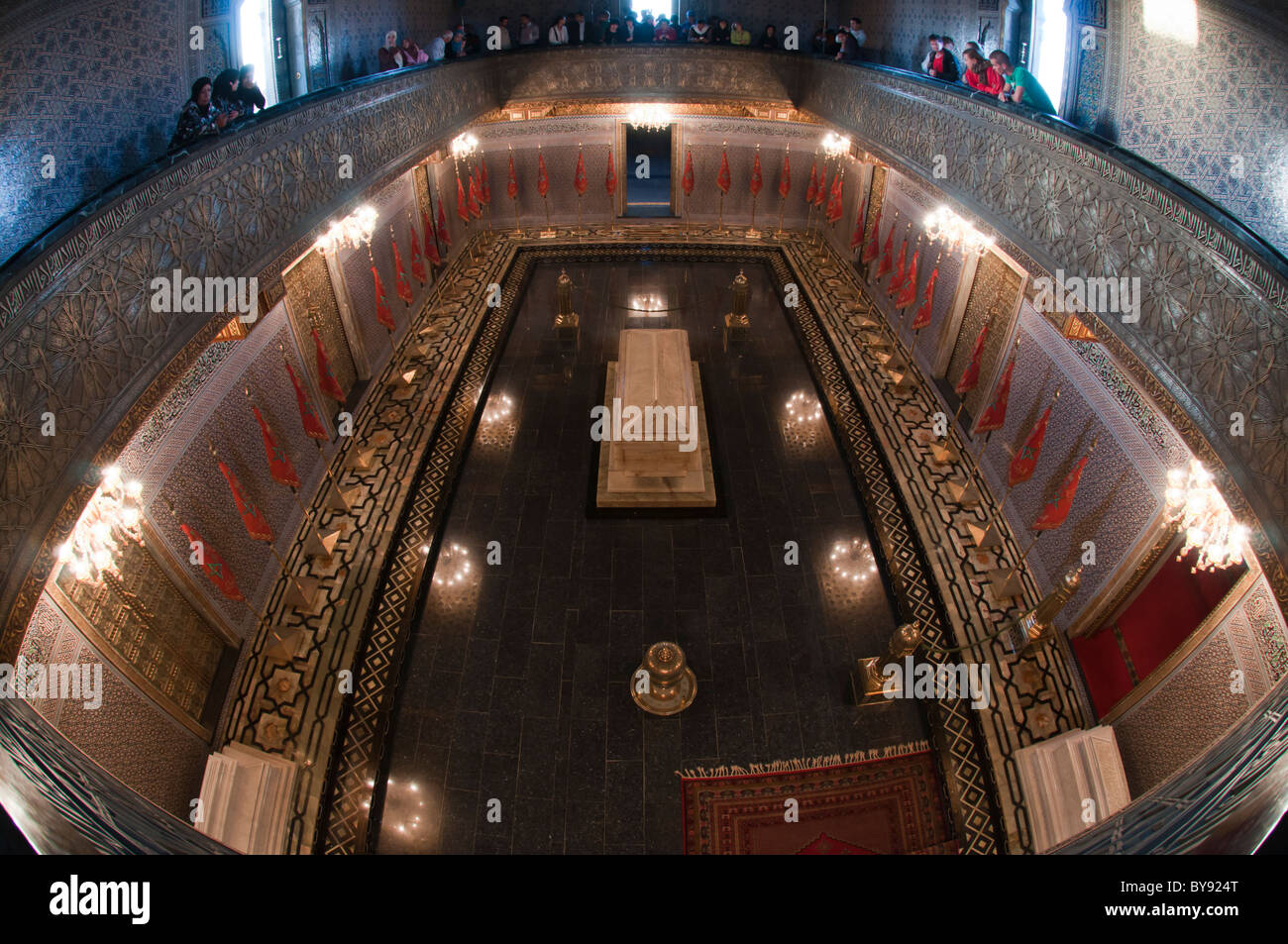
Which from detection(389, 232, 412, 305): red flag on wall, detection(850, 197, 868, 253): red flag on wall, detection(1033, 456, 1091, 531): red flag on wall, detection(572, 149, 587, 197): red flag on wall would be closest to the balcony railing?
detection(1033, 456, 1091, 531): red flag on wall

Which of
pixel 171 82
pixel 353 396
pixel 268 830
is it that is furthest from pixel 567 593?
pixel 171 82

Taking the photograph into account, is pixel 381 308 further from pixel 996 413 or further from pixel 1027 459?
pixel 1027 459

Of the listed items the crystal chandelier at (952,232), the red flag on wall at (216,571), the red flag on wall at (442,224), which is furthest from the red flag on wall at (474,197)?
the red flag on wall at (216,571)

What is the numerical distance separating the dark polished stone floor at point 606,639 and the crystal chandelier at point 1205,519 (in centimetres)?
190

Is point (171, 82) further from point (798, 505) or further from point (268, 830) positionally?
point (798, 505)

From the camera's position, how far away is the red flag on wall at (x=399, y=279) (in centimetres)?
782

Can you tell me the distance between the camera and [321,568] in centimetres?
512

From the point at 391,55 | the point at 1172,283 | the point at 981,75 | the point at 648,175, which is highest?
the point at 648,175

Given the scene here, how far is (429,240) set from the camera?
9.17m

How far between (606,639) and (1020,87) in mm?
5529

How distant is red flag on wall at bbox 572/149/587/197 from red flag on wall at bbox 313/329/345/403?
5932 millimetres

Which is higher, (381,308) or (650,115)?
(650,115)

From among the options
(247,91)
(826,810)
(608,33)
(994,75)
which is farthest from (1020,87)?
(608,33)

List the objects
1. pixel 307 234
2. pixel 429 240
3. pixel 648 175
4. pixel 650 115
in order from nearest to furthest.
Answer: pixel 307 234
pixel 429 240
pixel 650 115
pixel 648 175
